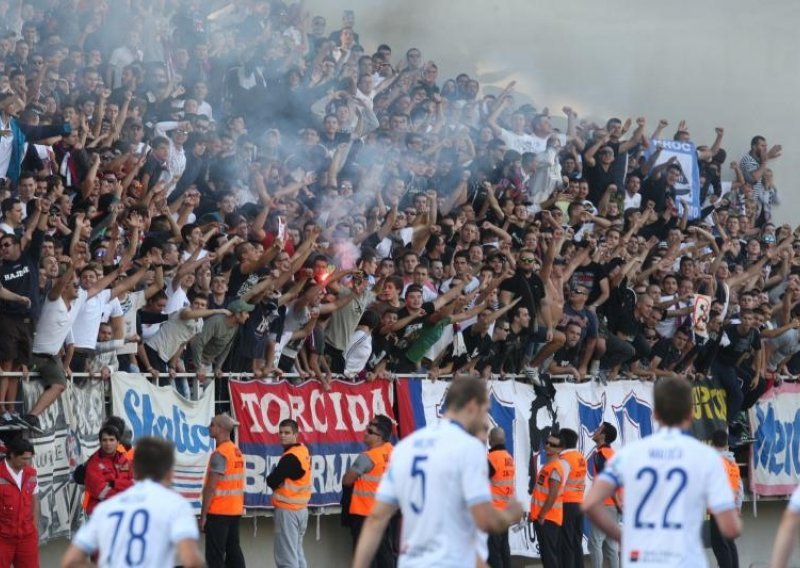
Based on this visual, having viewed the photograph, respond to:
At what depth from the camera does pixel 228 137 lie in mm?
17109

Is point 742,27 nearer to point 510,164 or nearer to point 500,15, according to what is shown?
point 500,15

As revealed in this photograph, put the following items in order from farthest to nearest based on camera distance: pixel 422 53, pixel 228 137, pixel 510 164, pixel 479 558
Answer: pixel 422 53, pixel 510 164, pixel 228 137, pixel 479 558

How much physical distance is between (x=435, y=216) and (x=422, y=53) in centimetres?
685

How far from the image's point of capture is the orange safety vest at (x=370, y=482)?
49.0ft

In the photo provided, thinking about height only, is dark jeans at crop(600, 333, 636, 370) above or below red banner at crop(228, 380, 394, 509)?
above

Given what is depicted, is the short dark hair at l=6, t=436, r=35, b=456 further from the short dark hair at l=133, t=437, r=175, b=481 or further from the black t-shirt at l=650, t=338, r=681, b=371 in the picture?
the black t-shirt at l=650, t=338, r=681, b=371

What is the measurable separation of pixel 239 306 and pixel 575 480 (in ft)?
13.7

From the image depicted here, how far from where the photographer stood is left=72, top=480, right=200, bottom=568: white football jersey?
711 centimetres

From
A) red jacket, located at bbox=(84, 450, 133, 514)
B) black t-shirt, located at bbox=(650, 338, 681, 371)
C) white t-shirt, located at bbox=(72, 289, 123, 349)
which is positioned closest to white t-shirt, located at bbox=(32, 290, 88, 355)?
white t-shirt, located at bbox=(72, 289, 123, 349)

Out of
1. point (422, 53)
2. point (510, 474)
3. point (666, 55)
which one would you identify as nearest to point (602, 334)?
point (510, 474)

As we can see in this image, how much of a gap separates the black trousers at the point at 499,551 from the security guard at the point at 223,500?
121 inches

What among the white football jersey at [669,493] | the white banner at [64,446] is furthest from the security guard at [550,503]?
the white football jersey at [669,493]

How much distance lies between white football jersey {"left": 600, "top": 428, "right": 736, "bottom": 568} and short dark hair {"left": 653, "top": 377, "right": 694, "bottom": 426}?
0.22 ft

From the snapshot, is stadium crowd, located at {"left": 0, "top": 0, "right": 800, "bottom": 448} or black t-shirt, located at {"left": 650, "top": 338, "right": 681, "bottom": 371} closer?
stadium crowd, located at {"left": 0, "top": 0, "right": 800, "bottom": 448}
